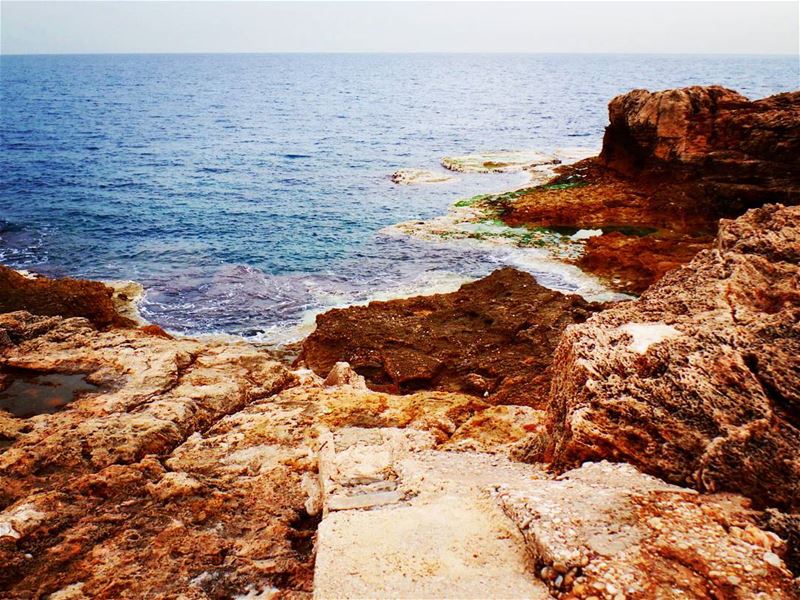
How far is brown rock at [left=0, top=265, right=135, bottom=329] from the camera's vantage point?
61.3 ft

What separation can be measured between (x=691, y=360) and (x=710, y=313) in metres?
1.40

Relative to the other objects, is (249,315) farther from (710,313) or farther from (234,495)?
(710,313)

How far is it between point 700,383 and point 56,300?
65.6 feet

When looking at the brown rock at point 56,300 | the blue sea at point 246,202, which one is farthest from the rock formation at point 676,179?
the brown rock at point 56,300

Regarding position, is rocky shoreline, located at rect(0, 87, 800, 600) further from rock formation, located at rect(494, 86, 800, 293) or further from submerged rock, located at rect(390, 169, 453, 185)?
submerged rock, located at rect(390, 169, 453, 185)

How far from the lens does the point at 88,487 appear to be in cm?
859

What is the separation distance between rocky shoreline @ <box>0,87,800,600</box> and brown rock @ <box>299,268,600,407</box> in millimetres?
268

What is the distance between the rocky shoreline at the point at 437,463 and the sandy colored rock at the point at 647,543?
0.07ft

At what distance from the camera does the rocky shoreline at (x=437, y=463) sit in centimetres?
598

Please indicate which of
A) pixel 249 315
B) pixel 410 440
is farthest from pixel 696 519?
pixel 249 315

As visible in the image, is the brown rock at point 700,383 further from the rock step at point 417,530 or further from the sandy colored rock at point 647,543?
the rock step at point 417,530

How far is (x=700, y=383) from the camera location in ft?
23.9

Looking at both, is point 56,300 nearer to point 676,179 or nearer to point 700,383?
point 700,383

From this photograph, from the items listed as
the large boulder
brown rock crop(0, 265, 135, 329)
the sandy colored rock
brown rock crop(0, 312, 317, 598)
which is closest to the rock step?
the sandy colored rock
